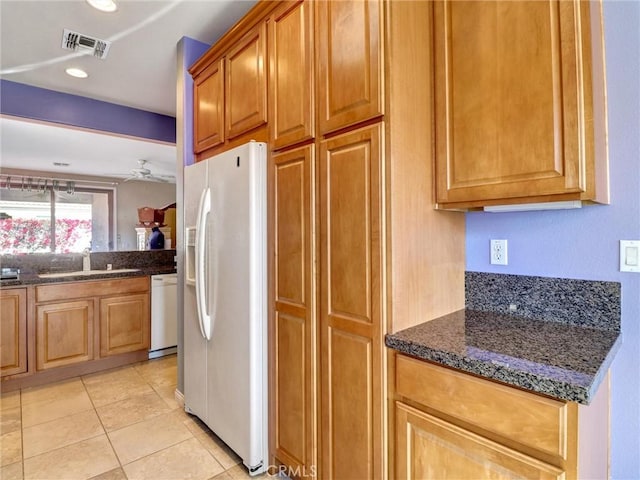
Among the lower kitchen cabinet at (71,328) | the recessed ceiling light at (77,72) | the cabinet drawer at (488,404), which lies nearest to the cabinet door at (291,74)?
the cabinet drawer at (488,404)

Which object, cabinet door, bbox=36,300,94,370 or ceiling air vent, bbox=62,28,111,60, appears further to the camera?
cabinet door, bbox=36,300,94,370

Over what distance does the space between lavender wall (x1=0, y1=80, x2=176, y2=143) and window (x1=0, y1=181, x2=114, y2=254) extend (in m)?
2.89

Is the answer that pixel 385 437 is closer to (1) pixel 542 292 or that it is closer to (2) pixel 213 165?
(1) pixel 542 292

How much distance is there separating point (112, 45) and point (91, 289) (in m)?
2.02

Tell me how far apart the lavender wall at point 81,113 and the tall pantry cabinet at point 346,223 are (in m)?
2.39

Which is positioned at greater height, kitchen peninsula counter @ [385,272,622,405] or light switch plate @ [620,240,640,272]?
light switch plate @ [620,240,640,272]

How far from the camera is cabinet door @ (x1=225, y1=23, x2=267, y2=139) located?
1858mm

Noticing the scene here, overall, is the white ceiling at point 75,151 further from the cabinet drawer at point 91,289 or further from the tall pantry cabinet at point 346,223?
the tall pantry cabinet at point 346,223

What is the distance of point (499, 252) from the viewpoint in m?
1.59

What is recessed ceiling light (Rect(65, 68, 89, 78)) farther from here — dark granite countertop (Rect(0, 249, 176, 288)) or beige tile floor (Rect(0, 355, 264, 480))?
beige tile floor (Rect(0, 355, 264, 480))

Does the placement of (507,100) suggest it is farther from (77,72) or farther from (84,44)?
(77,72)

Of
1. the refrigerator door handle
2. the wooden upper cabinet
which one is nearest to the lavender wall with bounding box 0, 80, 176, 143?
the refrigerator door handle

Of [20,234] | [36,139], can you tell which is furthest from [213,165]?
[20,234]

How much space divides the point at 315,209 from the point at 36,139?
4294mm
